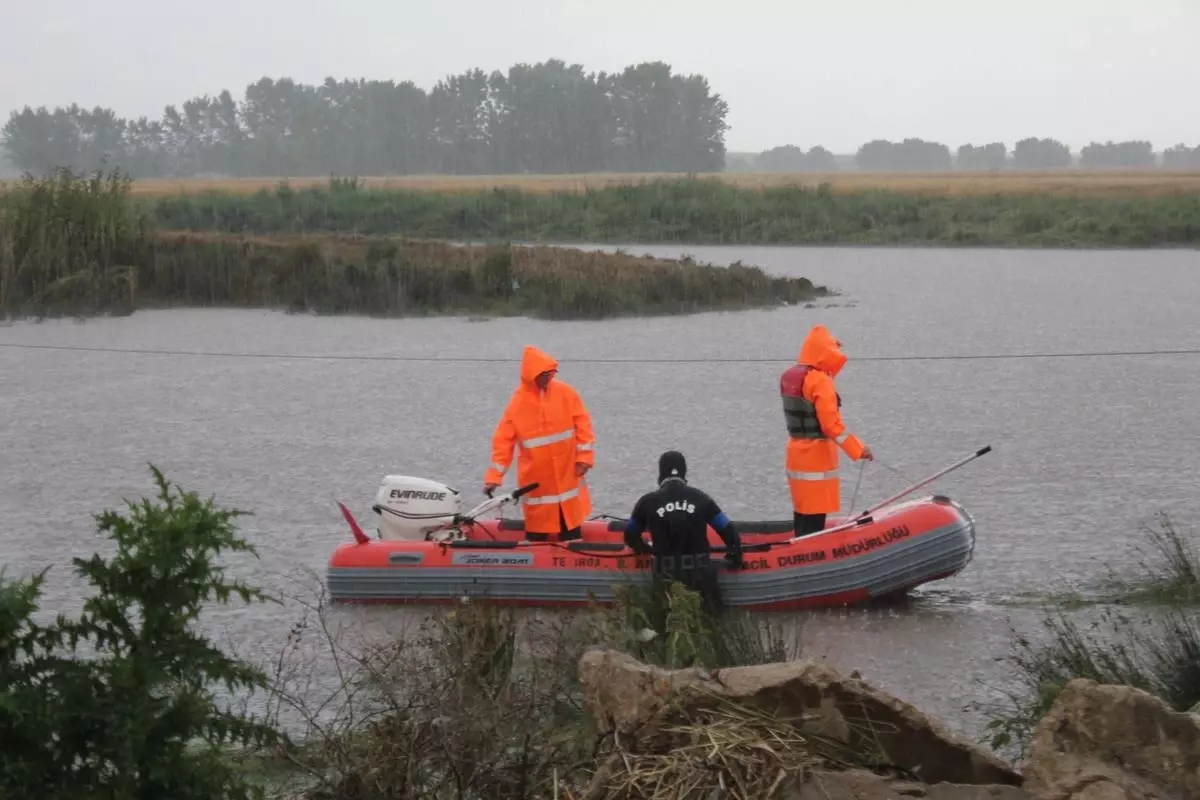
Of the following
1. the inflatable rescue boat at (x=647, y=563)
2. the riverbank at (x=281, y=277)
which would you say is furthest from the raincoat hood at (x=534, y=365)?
the riverbank at (x=281, y=277)

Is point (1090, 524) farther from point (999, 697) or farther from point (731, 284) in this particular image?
point (731, 284)

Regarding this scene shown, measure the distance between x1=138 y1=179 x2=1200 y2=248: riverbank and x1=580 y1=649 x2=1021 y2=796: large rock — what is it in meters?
41.8

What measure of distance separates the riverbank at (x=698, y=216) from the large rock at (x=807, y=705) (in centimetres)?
4182

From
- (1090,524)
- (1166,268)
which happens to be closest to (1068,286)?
(1166,268)

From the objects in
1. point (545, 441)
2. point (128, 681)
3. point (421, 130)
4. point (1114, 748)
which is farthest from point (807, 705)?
point (421, 130)

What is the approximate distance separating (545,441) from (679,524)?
1487mm

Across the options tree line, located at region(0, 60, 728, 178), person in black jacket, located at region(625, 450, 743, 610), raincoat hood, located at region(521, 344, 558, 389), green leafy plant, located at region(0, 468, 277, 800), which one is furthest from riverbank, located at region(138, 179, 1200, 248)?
tree line, located at region(0, 60, 728, 178)

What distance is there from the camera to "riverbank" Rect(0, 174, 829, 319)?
25.8 m

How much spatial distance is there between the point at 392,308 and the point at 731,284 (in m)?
5.86

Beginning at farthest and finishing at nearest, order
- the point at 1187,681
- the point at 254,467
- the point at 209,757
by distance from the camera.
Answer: the point at 254,467 → the point at 1187,681 → the point at 209,757

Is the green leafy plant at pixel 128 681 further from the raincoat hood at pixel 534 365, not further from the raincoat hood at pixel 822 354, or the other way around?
the raincoat hood at pixel 822 354

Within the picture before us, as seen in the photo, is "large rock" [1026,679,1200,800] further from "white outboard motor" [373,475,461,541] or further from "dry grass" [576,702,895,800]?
"white outboard motor" [373,475,461,541]

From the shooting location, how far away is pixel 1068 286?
106 ft

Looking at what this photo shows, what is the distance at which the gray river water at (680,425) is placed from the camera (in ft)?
32.5
